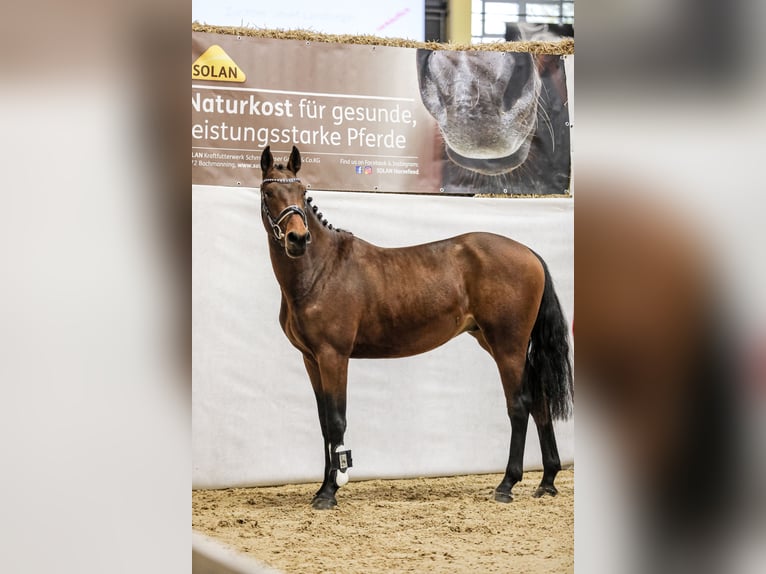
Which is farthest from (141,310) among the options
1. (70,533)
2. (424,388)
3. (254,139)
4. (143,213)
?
(424,388)

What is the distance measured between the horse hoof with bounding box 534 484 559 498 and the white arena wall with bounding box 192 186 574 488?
0.26ft

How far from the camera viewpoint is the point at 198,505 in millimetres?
2318

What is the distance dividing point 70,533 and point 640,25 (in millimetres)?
679

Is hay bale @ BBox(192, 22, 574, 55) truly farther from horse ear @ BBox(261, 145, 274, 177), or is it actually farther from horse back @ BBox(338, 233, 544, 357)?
horse back @ BBox(338, 233, 544, 357)

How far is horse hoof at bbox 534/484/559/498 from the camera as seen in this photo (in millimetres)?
2562

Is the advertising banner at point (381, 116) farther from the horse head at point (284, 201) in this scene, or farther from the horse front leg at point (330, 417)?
the horse front leg at point (330, 417)

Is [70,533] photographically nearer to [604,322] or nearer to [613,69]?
[604,322]

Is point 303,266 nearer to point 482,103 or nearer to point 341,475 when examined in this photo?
point 341,475

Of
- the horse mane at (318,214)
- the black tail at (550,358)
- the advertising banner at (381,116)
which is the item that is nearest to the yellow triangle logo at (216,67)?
the advertising banner at (381,116)

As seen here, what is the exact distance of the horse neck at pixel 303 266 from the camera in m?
2.41

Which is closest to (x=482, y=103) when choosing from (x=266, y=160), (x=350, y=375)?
(x=266, y=160)

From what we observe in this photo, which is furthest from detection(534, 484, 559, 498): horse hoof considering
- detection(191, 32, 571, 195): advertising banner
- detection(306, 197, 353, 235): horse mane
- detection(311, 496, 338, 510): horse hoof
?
detection(306, 197, 353, 235): horse mane

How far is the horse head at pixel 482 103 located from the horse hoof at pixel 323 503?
43.8 inches

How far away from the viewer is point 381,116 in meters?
2.47
